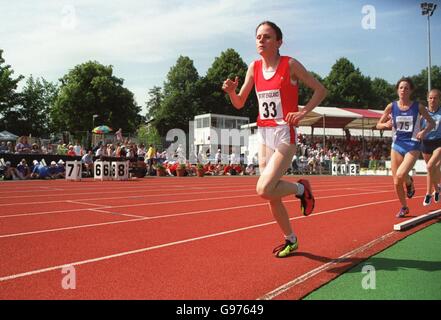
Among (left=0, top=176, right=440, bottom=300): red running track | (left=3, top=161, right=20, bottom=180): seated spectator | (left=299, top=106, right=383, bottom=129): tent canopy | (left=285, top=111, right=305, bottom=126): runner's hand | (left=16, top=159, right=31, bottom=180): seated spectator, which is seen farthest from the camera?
(left=299, top=106, right=383, bottom=129): tent canopy

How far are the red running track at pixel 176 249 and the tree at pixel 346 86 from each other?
63682 millimetres

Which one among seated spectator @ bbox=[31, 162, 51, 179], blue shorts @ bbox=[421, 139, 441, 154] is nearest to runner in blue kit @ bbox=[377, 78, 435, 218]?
blue shorts @ bbox=[421, 139, 441, 154]

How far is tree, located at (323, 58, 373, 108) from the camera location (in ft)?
227

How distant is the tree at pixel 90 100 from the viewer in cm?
5416

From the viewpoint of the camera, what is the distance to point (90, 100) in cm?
5441

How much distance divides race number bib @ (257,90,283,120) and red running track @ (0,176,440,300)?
146 centimetres

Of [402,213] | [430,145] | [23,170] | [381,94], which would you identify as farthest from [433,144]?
[381,94]

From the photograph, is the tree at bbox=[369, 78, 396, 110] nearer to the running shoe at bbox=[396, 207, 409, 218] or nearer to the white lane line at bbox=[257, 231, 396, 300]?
the running shoe at bbox=[396, 207, 409, 218]

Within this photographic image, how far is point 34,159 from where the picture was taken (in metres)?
20.6

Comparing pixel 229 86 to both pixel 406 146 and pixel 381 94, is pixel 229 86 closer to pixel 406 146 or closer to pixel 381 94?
pixel 406 146
